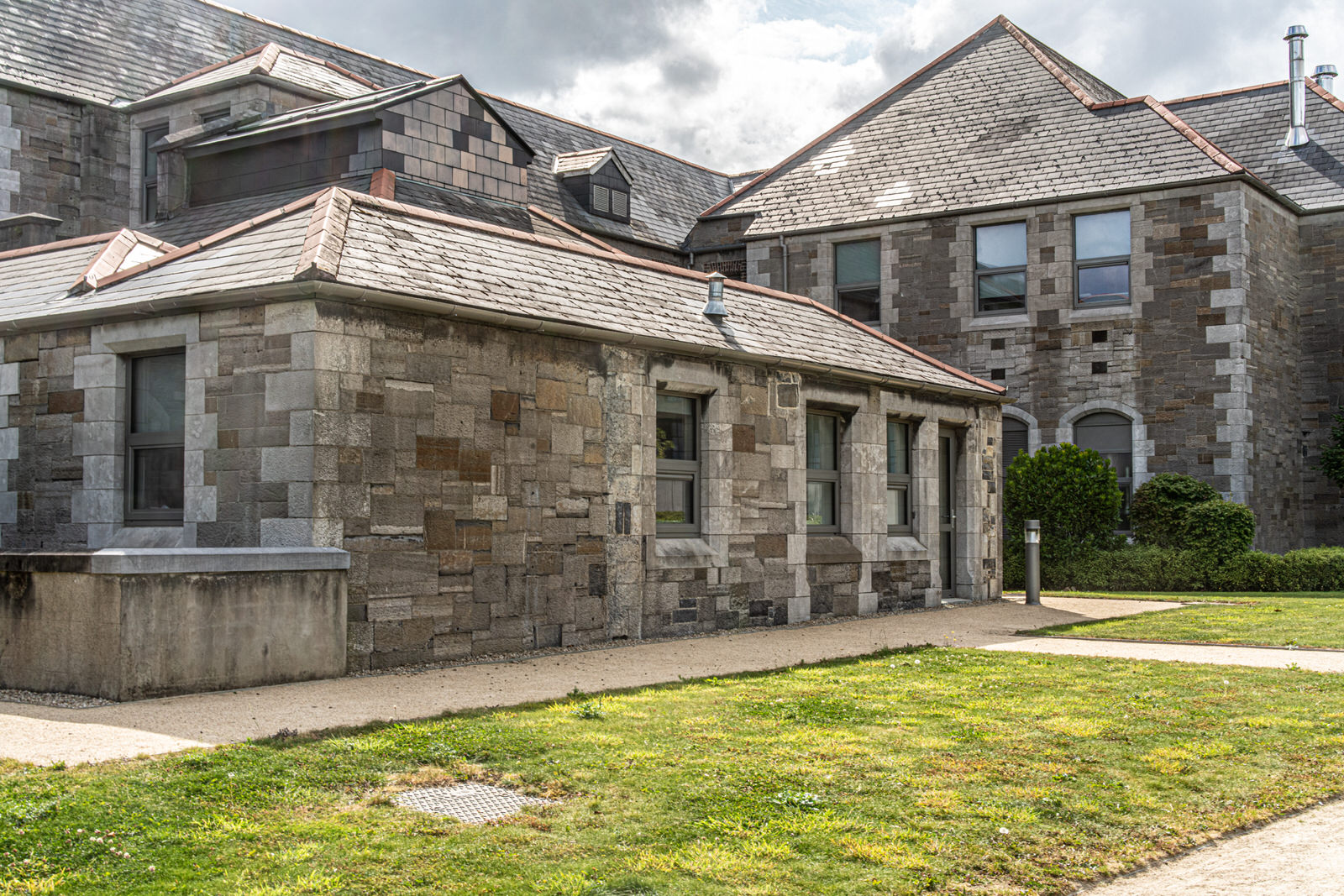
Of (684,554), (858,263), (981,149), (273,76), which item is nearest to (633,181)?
(858,263)

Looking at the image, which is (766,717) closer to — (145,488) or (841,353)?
(145,488)

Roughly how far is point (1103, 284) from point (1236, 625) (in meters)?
12.3

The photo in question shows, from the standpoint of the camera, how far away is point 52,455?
12.1 meters

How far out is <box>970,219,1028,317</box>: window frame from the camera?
2634cm

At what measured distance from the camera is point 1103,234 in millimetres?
25625

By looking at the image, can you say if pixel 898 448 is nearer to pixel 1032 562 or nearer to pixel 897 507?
pixel 897 507

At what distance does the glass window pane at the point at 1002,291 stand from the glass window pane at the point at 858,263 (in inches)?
88.3

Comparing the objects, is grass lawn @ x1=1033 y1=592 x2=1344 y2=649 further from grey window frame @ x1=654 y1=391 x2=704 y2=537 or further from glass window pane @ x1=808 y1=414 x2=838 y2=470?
grey window frame @ x1=654 y1=391 x2=704 y2=537

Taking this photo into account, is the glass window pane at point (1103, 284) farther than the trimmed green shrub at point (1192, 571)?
Yes

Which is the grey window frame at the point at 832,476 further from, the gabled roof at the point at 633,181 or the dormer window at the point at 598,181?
the dormer window at the point at 598,181

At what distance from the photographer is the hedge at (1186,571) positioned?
22281mm

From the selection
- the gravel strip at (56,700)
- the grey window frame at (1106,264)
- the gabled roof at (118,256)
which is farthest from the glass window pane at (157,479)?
the grey window frame at (1106,264)

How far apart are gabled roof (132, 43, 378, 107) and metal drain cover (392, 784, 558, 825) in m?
19.3

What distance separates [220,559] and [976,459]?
12.4m
